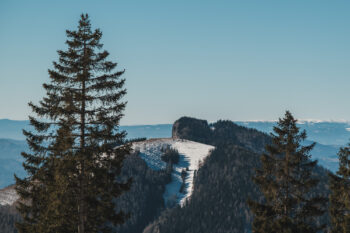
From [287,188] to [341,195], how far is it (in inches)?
481

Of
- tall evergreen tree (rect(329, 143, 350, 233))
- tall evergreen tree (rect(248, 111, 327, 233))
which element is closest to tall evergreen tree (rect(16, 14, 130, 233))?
tall evergreen tree (rect(248, 111, 327, 233))

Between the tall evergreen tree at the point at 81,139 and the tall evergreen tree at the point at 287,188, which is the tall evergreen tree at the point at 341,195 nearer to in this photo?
the tall evergreen tree at the point at 287,188

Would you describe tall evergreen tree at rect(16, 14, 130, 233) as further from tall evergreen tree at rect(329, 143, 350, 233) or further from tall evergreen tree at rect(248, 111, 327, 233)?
tall evergreen tree at rect(329, 143, 350, 233)

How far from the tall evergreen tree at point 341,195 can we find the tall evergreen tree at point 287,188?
30.0ft

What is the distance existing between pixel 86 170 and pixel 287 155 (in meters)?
13.3

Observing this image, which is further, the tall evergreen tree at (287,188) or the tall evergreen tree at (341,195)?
the tall evergreen tree at (341,195)

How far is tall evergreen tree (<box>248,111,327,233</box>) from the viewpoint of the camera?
29.0 metres

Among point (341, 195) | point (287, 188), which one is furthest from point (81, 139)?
point (341, 195)

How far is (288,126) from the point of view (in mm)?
30891

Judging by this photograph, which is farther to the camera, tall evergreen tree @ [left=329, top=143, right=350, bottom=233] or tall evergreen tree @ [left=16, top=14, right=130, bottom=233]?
tall evergreen tree @ [left=329, top=143, right=350, bottom=233]

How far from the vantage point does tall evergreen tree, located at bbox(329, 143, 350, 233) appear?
3769 cm

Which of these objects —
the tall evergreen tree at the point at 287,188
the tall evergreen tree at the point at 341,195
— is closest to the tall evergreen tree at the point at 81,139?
the tall evergreen tree at the point at 287,188

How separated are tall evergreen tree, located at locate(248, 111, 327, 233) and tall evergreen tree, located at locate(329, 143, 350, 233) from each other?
914 cm

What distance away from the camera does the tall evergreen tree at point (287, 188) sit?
95.2ft
